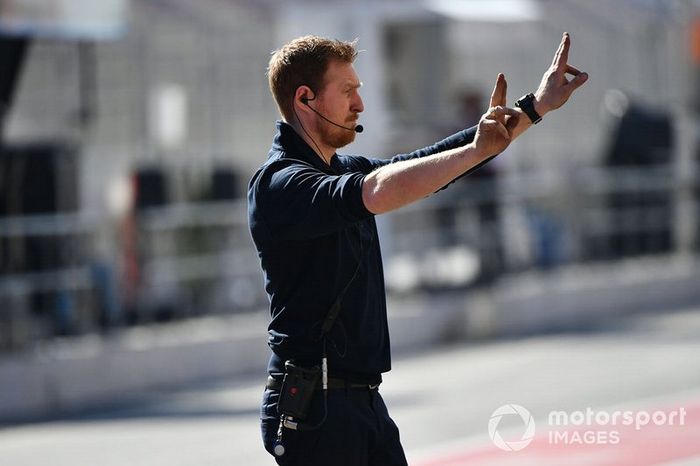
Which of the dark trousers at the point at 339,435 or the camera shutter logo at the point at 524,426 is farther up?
the dark trousers at the point at 339,435

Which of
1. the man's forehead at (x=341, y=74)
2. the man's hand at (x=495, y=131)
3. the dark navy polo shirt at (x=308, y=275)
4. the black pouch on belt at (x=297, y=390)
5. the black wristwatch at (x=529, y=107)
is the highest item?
the man's forehead at (x=341, y=74)

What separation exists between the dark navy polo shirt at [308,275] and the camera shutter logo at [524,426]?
474 cm

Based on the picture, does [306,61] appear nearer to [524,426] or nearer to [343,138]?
[343,138]

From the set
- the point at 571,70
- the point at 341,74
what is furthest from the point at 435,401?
the point at 571,70

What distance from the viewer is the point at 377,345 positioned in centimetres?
477

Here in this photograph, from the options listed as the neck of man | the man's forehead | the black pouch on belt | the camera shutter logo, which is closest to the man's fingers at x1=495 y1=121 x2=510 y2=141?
the man's forehead

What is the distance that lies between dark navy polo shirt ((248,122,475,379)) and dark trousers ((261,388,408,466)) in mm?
80

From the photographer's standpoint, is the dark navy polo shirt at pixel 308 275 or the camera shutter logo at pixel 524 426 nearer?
the dark navy polo shirt at pixel 308 275

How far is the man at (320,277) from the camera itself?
454 centimetres

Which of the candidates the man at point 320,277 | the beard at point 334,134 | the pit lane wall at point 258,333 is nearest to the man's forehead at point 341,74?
the man at point 320,277

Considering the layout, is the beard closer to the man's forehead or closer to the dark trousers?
the man's forehead

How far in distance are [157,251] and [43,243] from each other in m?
1.68

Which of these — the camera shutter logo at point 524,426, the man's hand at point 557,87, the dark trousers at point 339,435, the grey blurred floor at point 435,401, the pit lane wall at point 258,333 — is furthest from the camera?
the pit lane wall at point 258,333

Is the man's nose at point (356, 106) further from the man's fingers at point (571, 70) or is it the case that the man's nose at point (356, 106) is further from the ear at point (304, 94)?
→ the man's fingers at point (571, 70)
